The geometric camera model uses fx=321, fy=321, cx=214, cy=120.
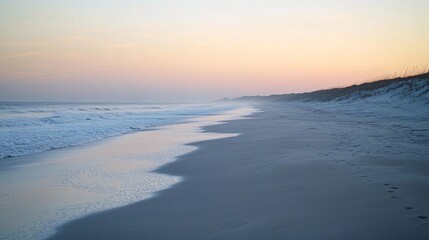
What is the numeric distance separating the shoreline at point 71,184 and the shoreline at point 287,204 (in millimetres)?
347

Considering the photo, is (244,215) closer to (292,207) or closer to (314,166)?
(292,207)

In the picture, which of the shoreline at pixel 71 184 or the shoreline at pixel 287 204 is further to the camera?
the shoreline at pixel 71 184

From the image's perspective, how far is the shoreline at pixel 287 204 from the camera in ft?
10.4

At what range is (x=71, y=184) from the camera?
225 inches

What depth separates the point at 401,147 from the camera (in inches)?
290

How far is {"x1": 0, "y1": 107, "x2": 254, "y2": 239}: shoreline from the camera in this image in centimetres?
408

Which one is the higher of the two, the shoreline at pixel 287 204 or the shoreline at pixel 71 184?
the shoreline at pixel 287 204

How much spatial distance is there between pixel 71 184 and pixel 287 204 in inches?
152

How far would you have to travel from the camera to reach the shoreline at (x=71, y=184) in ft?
13.4

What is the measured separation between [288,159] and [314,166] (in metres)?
1.01

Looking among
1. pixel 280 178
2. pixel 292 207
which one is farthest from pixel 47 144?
pixel 292 207

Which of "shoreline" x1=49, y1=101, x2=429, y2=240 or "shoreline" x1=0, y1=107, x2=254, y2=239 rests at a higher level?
"shoreline" x1=49, y1=101, x2=429, y2=240

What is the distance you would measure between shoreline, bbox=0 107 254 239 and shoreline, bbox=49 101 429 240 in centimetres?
35

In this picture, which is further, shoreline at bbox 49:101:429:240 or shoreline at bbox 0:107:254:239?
shoreline at bbox 0:107:254:239
